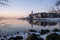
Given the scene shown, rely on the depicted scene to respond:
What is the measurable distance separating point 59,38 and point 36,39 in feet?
5.11

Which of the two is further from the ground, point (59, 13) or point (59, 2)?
point (59, 2)

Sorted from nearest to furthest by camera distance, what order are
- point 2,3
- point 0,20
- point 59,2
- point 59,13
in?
point 2,3
point 0,20
point 59,2
point 59,13

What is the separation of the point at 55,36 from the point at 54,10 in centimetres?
168

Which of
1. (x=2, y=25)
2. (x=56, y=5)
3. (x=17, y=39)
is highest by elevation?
(x=56, y=5)

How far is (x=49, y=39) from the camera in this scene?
31.8 ft

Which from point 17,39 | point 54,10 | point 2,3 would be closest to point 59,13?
point 54,10

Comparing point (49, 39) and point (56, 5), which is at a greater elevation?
point (56, 5)

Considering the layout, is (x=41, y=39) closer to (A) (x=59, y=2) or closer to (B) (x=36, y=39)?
(B) (x=36, y=39)

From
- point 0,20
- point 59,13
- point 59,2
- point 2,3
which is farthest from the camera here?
point 59,13

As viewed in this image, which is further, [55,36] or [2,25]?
[55,36]

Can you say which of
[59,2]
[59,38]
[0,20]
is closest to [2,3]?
[0,20]

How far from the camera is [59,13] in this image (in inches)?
397

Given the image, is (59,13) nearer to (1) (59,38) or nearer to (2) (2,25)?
(1) (59,38)

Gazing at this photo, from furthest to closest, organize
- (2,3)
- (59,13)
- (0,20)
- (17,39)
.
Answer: (17,39)
(59,13)
(0,20)
(2,3)
